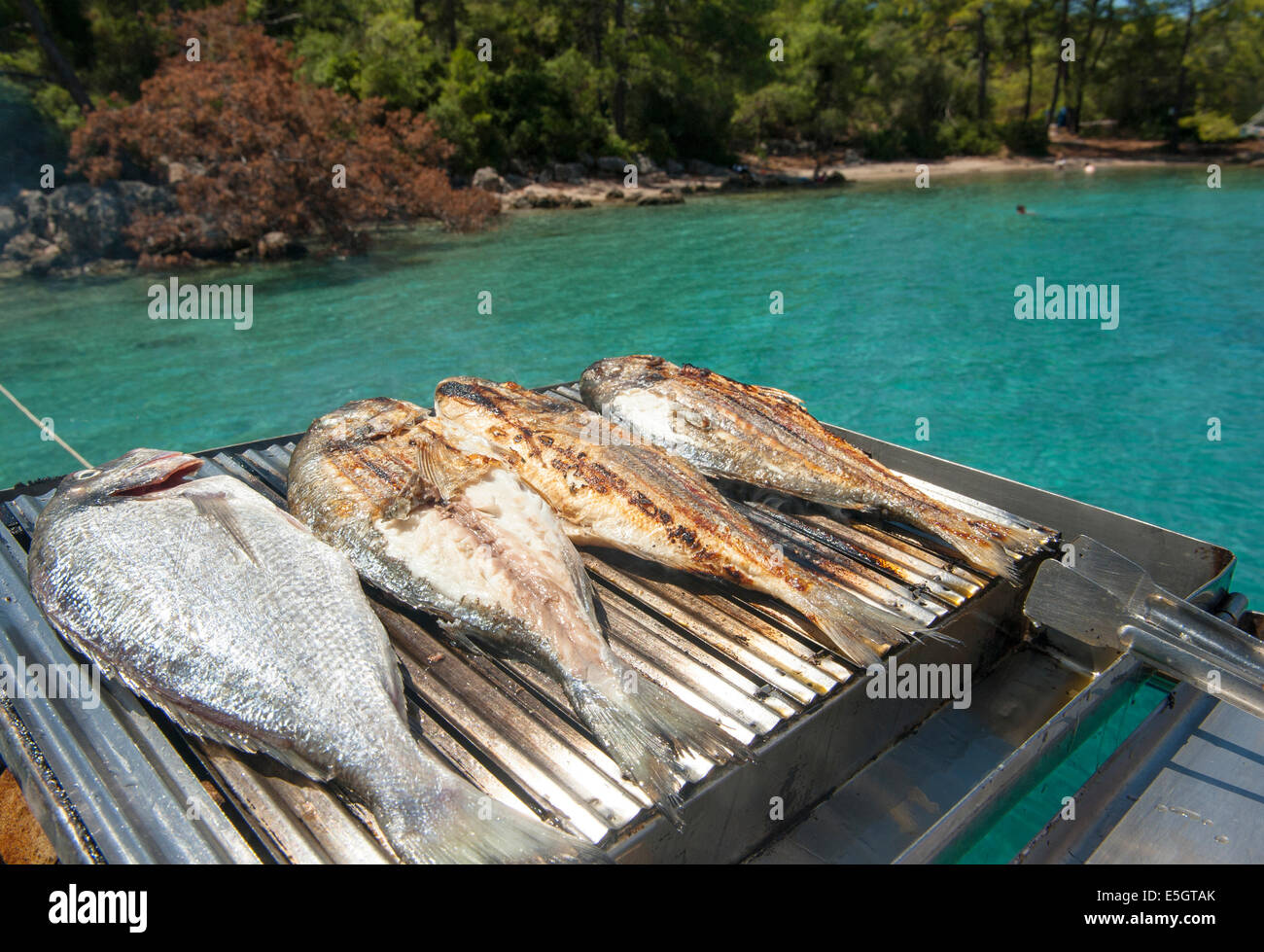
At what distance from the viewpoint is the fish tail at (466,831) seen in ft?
7.21

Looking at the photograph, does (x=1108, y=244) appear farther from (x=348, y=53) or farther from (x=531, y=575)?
(x=348, y=53)

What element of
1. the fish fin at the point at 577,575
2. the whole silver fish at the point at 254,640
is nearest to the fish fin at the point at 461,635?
the whole silver fish at the point at 254,640

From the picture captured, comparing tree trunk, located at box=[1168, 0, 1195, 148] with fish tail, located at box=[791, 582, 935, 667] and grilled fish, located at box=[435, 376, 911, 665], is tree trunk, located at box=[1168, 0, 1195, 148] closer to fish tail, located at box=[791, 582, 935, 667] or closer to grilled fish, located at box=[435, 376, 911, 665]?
grilled fish, located at box=[435, 376, 911, 665]

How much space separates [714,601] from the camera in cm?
356

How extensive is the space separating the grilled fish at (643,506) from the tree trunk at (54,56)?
1034 inches

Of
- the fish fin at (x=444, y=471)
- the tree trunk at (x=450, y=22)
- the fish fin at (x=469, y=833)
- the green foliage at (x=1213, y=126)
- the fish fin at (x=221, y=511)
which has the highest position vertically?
the tree trunk at (x=450, y=22)

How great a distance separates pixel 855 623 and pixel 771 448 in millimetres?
1453

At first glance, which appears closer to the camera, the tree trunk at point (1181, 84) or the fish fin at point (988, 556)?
the fish fin at point (988, 556)

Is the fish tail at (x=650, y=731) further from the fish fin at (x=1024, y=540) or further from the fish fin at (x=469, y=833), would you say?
the fish fin at (x=1024, y=540)

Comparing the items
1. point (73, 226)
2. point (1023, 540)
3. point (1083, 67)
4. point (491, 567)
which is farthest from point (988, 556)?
point (1083, 67)

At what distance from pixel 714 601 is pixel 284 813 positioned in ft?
6.42

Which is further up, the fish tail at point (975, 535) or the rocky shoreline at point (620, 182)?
the rocky shoreline at point (620, 182)

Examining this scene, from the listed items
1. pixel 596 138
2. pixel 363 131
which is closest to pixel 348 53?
pixel 596 138

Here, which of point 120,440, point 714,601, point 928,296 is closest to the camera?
point 714,601
